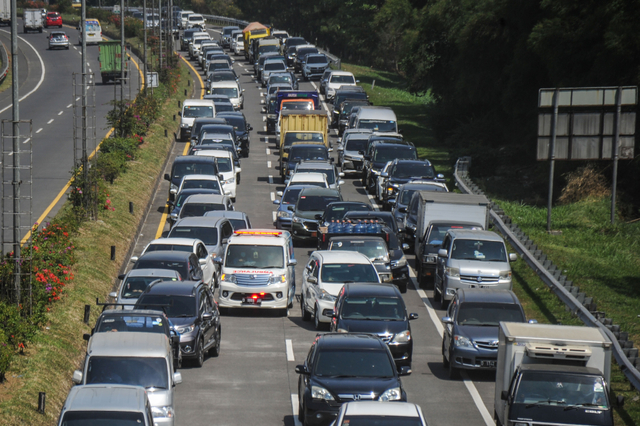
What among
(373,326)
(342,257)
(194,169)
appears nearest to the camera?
(373,326)

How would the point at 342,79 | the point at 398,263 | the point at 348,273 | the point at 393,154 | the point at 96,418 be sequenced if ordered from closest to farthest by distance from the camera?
the point at 96,418 → the point at 348,273 → the point at 398,263 → the point at 393,154 → the point at 342,79

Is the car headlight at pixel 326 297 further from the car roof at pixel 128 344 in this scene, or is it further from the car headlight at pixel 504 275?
the car roof at pixel 128 344

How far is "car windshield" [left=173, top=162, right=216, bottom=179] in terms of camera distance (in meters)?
37.0

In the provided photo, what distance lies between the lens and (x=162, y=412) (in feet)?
48.1

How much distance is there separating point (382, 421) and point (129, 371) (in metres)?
4.72

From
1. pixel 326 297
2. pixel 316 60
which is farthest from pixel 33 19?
pixel 326 297

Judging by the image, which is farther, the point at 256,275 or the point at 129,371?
the point at 256,275

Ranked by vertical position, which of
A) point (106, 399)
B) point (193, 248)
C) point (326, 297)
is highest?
point (106, 399)

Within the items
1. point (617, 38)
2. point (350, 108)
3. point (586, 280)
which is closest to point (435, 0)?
point (350, 108)

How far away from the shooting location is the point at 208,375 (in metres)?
19.1

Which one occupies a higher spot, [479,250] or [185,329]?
[479,250]

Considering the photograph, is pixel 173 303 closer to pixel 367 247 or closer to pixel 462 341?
pixel 462 341

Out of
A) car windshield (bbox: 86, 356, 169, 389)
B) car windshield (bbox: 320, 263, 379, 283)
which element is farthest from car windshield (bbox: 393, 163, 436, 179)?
car windshield (bbox: 86, 356, 169, 389)

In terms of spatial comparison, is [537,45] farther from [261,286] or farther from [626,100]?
[261,286]
